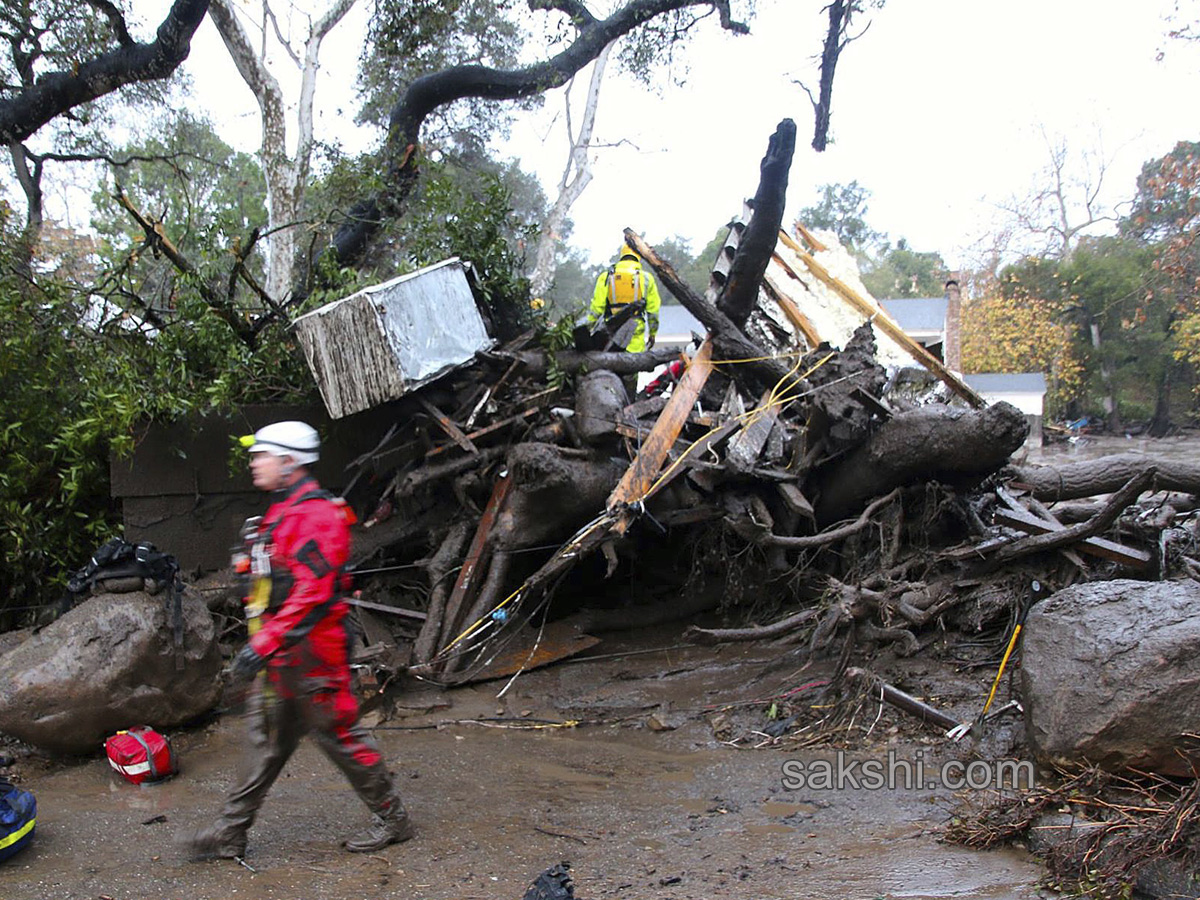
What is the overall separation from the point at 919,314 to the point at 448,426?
25178 mm

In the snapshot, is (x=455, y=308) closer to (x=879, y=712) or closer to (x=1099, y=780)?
(x=879, y=712)

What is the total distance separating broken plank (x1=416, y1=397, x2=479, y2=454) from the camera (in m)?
7.08

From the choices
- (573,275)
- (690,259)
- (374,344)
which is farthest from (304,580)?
(690,259)

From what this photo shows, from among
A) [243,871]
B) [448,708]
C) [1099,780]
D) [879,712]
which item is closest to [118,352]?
[448,708]

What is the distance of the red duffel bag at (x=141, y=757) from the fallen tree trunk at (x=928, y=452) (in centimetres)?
505

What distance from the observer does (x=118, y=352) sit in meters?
7.58

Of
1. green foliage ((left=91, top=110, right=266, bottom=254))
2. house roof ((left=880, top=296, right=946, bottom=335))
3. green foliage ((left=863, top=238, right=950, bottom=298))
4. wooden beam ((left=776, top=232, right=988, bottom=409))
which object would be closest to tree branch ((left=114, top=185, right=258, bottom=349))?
green foliage ((left=91, top=110, right=266, bottom=254))

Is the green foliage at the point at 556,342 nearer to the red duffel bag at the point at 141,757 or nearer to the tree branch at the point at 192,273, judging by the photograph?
the tree branch at the point at 192,273

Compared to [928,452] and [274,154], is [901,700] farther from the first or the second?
[274,154]

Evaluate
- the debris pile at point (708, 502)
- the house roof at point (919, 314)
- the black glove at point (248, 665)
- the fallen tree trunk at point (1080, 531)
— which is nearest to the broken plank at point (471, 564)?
the debris pile at point (708, 502)

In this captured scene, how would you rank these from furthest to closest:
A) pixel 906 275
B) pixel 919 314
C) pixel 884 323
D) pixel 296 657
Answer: pixel 906 275, pixel 919 314, pixel 884 323, pixel 296 657

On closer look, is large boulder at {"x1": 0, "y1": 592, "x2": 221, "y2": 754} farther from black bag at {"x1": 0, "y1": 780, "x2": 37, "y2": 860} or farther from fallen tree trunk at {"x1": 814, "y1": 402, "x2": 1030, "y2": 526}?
fallen tree trunk at {"x1": 814, "y1": 402, "x2": 1030, "y2": 526}

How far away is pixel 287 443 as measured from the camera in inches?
157

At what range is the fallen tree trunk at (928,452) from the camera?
6.08 metres
